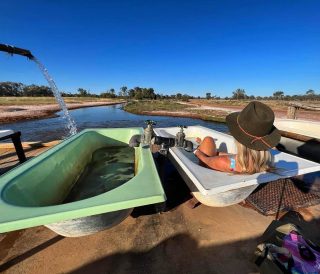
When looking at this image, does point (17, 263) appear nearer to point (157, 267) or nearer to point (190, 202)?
point (157, 267)

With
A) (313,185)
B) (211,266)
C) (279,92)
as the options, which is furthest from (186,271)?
(279,92)

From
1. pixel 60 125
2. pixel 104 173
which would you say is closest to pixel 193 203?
pixel 104 173

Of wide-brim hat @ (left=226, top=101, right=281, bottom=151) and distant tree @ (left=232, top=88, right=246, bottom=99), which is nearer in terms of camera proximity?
wide-brim hat @ (left=226, top=101, right=281, bottom=151)

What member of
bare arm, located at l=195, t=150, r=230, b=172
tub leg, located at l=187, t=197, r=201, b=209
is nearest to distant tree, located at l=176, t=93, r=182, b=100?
tub leg, located at l=187, t=197, r=201, b=209

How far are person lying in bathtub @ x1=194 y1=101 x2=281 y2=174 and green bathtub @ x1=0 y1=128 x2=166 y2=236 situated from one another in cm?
83

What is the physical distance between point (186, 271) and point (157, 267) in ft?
0.88

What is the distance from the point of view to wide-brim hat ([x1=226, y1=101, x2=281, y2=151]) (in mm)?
1636

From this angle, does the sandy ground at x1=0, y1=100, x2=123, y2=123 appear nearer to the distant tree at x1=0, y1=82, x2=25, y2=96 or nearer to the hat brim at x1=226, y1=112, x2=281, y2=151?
the hat brim at x1=226, y1=112, x2=281, y2=151

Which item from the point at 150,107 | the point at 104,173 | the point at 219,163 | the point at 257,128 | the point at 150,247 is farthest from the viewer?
the point at 150,107

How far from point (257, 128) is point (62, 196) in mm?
2609

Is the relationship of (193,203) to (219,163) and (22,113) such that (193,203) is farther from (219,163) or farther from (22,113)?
(22,113)

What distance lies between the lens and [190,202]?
2.63m

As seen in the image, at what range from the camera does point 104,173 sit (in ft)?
11.8

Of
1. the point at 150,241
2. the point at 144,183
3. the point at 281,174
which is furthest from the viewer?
the point at 150,241
